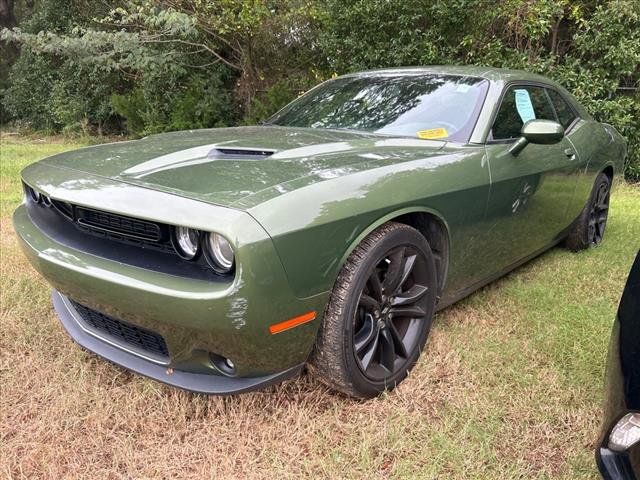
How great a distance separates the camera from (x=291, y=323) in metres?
1.77

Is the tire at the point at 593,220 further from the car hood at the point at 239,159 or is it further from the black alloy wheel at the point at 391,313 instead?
the black alloy wheel at the point at 391,313

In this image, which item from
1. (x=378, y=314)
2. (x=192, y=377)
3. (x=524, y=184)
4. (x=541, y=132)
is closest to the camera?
(x=192, y=377)

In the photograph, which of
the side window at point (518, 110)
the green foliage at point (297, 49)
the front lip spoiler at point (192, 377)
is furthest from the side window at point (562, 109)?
the green foliage at point (297, 49)

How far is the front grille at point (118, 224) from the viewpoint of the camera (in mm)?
1824

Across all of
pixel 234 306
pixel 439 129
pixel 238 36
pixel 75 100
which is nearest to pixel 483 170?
pixel 439 129

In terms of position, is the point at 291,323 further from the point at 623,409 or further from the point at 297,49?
the point at 297,49

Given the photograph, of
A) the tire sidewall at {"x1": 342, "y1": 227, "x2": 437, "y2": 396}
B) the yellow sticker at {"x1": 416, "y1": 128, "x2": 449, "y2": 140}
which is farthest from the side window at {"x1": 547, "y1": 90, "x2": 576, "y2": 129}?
the tire sidewall at {"x1": 342, "y1": 227, "x2": 437, "y2": 396}

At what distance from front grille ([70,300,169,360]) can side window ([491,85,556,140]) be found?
6.14 feet

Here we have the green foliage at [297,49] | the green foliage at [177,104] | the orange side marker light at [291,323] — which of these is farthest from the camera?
the green foliage at [177,104]

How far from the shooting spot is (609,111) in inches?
270

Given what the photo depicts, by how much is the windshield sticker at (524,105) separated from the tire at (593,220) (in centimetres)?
98

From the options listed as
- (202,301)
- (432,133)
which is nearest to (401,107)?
(432,133)

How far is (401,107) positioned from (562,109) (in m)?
1.52

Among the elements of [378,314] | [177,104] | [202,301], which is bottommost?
[177,104]
